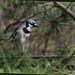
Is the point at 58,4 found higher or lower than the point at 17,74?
higher

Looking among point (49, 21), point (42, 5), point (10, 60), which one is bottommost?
point (10, 60)

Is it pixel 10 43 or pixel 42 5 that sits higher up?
pixel 42 5

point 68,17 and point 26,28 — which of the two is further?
point 68,17

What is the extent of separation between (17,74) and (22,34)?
461 mm

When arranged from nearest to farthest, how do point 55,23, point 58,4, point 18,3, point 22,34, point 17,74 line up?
1. point 17,74
2. point 22,34
3. point 55,23
4. point 58,4
5. point 18,3

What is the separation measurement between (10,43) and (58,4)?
728 mm

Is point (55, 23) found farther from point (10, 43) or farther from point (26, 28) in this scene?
point (10, 43)

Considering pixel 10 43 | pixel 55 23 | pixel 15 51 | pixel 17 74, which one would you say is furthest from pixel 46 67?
pixel 55 23

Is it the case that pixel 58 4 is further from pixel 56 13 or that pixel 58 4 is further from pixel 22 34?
pixel 22 34

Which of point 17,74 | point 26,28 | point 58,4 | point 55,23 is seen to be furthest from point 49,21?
Answer: point 17,74

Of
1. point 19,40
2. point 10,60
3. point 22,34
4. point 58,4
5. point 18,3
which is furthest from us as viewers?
point 18,3

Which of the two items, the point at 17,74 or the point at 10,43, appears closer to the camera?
the point at 17,74

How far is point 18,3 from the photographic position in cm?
171

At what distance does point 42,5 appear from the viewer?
164 centimetres
